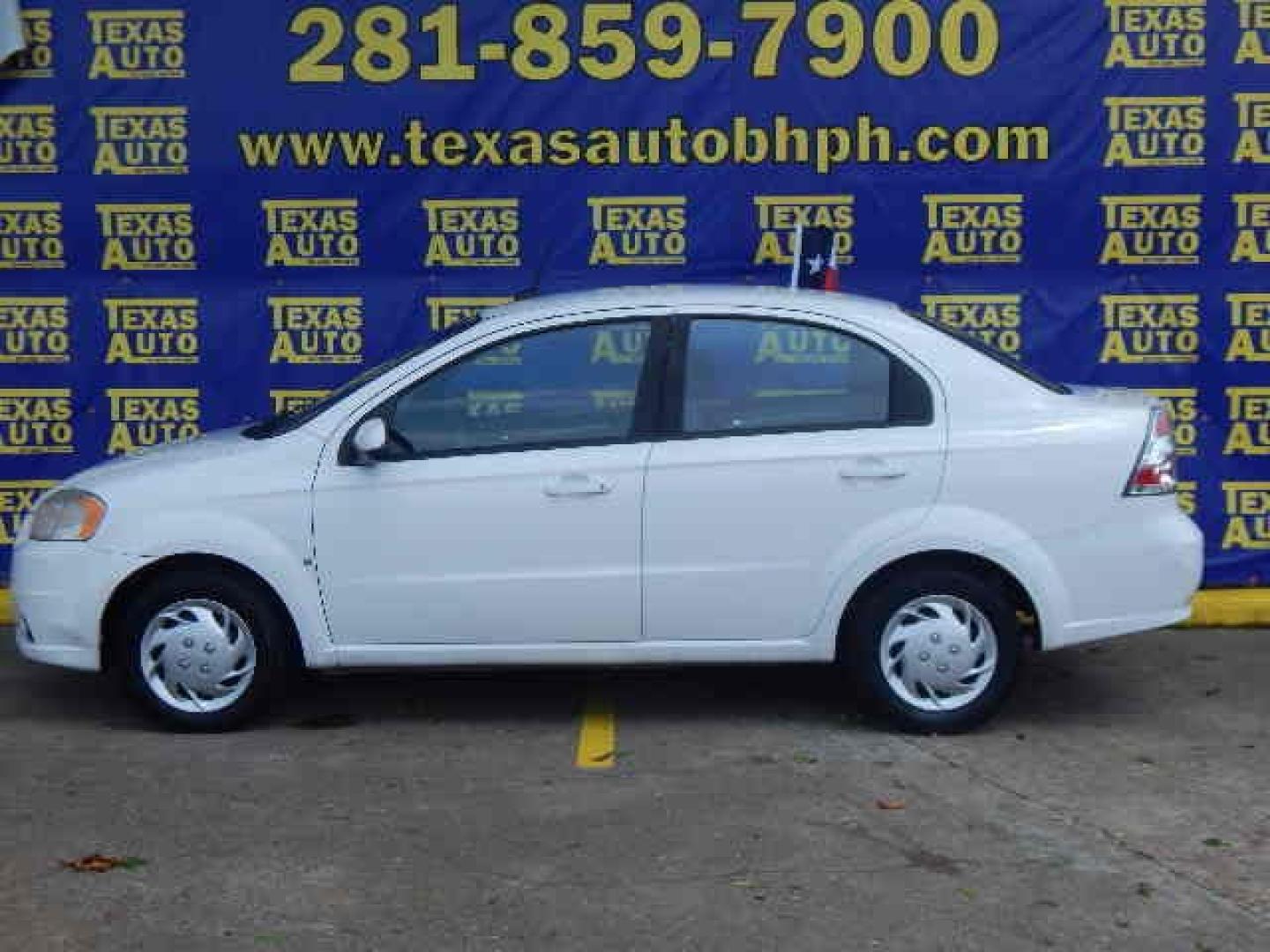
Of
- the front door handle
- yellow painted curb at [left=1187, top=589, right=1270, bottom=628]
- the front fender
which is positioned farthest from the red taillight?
the front fender

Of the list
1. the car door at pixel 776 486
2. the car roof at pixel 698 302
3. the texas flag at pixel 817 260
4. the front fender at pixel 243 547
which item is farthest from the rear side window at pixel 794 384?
the texas flag at pixel 817 260

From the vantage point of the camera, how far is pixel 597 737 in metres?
6.95

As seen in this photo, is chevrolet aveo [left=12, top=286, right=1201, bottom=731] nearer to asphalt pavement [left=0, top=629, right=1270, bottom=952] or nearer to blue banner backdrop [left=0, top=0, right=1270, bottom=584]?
asphalt pavement [left=0, top=629, right=1270, bottom=952]

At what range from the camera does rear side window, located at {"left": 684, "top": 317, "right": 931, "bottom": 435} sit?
22.4 feet

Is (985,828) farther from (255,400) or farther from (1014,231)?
(255,400)

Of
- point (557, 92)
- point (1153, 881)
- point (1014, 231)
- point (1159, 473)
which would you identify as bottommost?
point (1153, 881)

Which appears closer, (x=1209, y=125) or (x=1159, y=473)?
(x=1159, y=473)

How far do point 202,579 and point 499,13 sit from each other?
373 cm

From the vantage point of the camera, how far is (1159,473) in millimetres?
6797

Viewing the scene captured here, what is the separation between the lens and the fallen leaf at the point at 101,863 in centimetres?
542

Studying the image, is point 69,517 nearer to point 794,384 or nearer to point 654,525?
point 654,525

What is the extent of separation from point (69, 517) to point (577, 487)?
1905 millimetres

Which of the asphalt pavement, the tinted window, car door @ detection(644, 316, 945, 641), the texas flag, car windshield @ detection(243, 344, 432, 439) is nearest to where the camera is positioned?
the asphalt pavement

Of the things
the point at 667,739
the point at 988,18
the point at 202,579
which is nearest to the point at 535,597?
the point at 667,739
